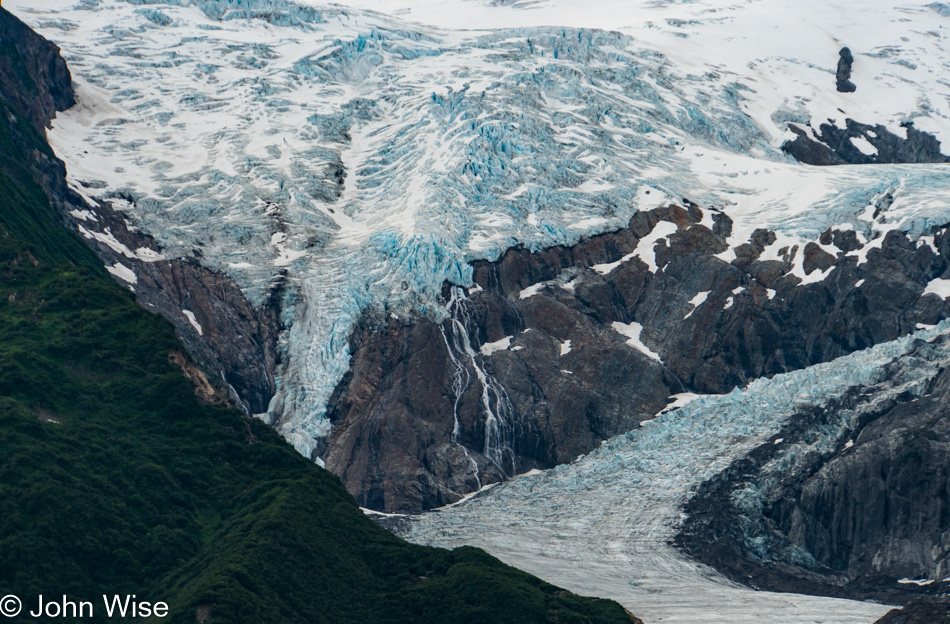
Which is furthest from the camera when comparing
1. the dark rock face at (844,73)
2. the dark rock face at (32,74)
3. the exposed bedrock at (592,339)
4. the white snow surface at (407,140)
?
the dark rock face at (844,73)

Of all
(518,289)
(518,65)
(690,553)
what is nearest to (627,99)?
(518,65)

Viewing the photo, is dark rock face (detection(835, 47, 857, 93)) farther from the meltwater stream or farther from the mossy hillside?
the mossy hillside

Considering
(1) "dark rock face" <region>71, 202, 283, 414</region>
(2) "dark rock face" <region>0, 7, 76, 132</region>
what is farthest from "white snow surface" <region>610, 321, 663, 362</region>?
(2) "dark rock face" <region>0, 7, 76, 132</region>

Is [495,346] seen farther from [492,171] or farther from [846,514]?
[846,514]

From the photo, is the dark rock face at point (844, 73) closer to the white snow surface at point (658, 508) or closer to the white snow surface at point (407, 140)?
the white snow surface at point (407, 140)

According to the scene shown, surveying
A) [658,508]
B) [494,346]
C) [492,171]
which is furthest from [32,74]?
[658,508]

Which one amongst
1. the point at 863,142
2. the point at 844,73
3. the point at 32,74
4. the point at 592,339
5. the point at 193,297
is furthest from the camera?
the point at 844,73

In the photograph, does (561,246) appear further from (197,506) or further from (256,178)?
(197,506)

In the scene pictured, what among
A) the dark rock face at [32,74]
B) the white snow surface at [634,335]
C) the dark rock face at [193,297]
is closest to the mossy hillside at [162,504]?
the dark rock face at [193,297]
